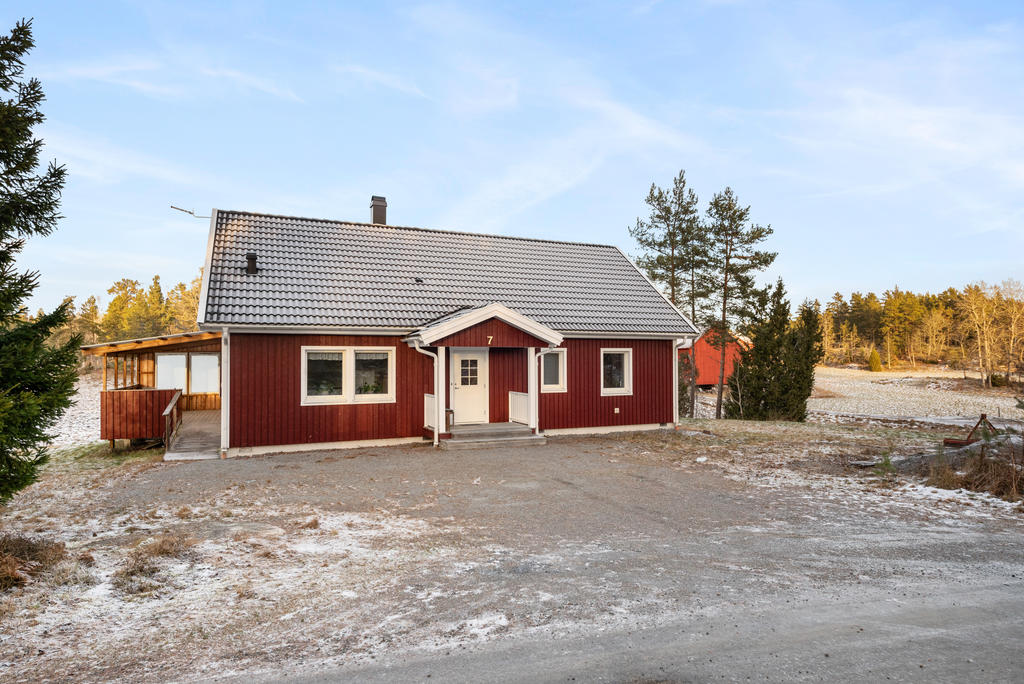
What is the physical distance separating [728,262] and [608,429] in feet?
40.9

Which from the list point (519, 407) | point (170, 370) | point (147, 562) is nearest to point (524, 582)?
point (147, 562)

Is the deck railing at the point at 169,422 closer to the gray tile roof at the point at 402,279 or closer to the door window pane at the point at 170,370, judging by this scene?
the gray tile roof at the point at 402,279

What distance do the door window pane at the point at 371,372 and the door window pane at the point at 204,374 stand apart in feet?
26.1

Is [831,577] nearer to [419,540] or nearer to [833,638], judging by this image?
[833,638]

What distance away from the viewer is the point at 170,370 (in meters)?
17.8

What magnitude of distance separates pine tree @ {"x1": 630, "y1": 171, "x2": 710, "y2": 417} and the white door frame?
41.7 ft

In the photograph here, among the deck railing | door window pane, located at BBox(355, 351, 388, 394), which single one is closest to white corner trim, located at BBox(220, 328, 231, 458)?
the deck railing

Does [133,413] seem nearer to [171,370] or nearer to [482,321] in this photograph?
[171,370]

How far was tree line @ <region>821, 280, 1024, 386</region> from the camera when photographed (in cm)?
3847

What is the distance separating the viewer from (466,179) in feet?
80.2

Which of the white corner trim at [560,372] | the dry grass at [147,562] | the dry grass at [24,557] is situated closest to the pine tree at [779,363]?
the white corner trim at [560,372]

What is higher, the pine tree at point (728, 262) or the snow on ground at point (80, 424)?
the pine tree at point (728, 262)

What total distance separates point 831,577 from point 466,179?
Answer: 2188 centimetres

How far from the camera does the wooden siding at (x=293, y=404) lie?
472 inches
